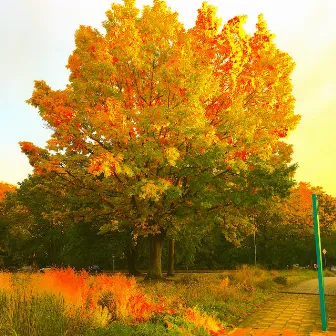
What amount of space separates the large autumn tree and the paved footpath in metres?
5.70

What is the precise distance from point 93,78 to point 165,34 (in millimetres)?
3531

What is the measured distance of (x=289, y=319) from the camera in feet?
32.8

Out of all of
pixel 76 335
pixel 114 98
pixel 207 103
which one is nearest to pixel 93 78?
pixel 114 98

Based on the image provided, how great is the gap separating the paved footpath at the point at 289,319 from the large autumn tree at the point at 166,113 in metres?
5.70

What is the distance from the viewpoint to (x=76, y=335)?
6.43 meters

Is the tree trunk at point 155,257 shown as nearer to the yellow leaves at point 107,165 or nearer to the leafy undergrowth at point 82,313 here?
the yellow leaves at point 107,165

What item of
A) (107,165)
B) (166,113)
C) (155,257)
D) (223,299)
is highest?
(166,113)

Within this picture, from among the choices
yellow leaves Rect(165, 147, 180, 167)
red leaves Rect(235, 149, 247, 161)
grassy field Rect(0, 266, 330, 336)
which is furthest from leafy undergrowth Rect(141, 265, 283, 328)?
red leaves Rect(235, 149, 247, 161)

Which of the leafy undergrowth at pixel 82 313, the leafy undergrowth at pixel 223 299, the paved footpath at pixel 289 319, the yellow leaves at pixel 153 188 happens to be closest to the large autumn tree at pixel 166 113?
the yellow leaves at pixel 153 188

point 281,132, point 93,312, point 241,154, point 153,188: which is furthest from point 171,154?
point 93,312

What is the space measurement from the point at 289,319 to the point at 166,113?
846 cm

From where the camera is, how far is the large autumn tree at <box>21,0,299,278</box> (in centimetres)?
1608

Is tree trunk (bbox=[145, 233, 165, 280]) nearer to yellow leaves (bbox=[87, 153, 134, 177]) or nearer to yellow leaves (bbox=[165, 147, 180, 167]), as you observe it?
yellow leaves (bbox=[87, 153, 134, 177])

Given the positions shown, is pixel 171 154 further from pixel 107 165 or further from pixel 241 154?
pixel 241 154
